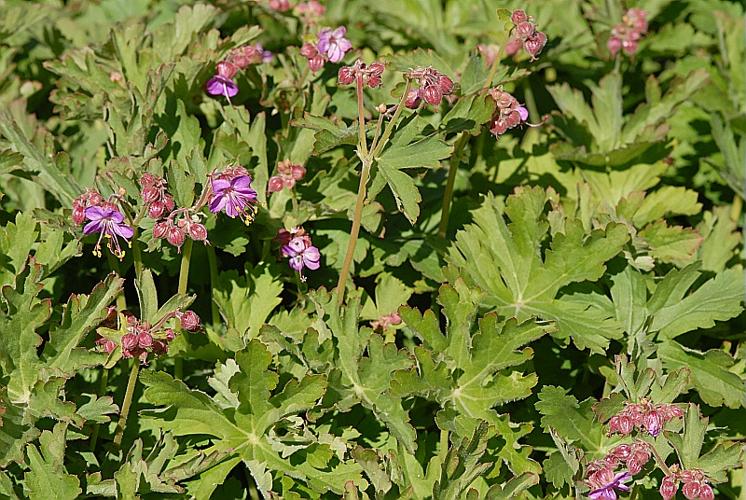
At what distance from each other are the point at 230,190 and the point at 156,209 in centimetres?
22

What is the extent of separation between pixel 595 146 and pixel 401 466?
1876mm

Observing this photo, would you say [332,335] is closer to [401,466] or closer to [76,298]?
[401,466]

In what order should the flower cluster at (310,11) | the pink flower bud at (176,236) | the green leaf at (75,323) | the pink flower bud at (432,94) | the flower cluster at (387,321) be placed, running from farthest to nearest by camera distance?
the flower cluster at (310,11) < the flower cluster at (387,321) < the green leaf at (75,323) < the pink flower bud at (432,94) < the pink flower bud at (176,236)

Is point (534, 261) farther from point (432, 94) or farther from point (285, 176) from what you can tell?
point (285, 176)

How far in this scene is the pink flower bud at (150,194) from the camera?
8.59ft

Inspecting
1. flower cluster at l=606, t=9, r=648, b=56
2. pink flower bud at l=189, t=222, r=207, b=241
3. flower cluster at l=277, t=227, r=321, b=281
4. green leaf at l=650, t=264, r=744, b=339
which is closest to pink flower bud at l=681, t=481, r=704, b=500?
green leaf at l=650, t=264, r=744, b=339

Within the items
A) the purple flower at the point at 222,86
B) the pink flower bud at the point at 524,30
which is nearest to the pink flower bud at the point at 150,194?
the purple flower at the point at 222,86

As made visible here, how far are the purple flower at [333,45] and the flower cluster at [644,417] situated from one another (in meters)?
1.71

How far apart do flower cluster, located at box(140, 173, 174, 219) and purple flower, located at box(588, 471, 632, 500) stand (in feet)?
4.98

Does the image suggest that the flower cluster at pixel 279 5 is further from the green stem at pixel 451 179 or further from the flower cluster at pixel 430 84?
the flower cluster at pixel 430 84

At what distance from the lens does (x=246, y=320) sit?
3.20m

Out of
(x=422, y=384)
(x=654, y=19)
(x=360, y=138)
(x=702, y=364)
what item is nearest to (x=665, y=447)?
(x=702, y=364)

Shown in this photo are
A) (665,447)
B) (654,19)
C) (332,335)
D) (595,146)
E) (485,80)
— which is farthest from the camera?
(654,19)

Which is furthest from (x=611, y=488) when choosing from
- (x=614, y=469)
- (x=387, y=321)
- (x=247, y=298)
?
(x=247, y=298)
